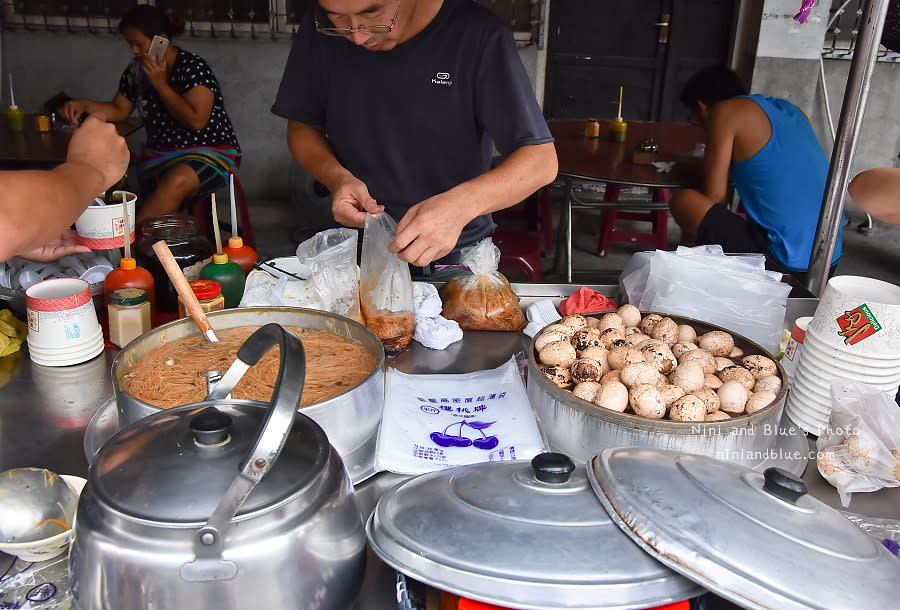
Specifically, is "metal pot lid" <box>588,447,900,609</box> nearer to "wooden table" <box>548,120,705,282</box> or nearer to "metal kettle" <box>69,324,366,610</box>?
"metal kettle" <box>69,324,366,610</box>

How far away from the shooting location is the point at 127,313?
1.59 metres

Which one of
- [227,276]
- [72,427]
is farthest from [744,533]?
[227,276]

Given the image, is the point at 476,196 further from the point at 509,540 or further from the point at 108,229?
the point at 509,540

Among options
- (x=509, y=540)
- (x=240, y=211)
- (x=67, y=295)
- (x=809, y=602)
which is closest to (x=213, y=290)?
(x=67, y=295)

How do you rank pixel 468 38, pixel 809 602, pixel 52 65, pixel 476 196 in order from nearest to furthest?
pixel 809 602
pixel 476 196
pixel 468 38
pixel 52 65

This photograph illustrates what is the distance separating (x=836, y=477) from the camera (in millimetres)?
1167

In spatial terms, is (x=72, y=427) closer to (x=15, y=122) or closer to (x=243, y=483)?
(x=243, y=483)

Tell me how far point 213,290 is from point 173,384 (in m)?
0.41

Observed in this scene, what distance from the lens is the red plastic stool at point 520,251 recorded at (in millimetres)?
3793

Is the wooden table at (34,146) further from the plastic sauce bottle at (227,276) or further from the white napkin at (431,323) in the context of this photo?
the white napkin at (431,323)

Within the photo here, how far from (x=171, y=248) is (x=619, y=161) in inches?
124

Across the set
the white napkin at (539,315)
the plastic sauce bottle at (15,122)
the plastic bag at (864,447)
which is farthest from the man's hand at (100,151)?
the plastic sauce bottle at (15,122)

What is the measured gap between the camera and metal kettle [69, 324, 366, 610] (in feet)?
2.34

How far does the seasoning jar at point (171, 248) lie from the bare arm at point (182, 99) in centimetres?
284
